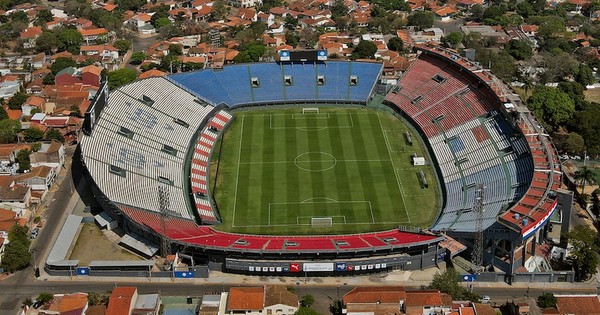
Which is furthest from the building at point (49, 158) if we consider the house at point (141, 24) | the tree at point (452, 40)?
the tree at point (452, 40)

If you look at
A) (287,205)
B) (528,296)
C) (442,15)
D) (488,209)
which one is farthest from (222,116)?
(442,15)

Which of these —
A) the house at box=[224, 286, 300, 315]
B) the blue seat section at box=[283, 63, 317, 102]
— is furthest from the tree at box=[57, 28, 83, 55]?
the house at box=[224, 286, 300, 315]

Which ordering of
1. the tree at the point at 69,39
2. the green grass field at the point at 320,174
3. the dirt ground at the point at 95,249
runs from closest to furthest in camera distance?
1. the dirt ground at the point at 95,249
2. the green grass field at the point at 320,174
3. the tree at the point at 69,39

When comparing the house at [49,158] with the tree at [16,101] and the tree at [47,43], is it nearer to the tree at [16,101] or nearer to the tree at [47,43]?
the tree at [16,101]

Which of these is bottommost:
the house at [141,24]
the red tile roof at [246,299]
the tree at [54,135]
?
the red tile roof at [246,299]

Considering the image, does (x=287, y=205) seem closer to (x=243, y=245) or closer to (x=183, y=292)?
(x=243, y=245)

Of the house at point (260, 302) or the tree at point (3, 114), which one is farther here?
the tree at point (3, 114)
